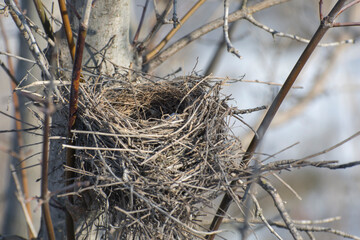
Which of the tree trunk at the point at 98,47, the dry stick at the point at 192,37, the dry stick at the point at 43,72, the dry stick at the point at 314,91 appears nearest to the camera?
the dry stick at the point at 43,72

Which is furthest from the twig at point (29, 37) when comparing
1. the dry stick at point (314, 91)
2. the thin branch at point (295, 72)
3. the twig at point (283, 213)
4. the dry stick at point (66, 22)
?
the dry stick at point (314, 91)

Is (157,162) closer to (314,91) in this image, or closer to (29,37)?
(29,37)

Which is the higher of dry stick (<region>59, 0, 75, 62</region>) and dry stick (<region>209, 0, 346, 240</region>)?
dry stick (<region>59, 0, 75, 62</region>)

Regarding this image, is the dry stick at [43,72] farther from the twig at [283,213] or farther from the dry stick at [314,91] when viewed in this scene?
the dry stick at [314,91]

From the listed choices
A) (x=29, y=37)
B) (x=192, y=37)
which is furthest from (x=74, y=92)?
(x=192, y=37)

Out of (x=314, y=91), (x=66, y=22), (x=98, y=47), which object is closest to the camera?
(x=66, y=22)

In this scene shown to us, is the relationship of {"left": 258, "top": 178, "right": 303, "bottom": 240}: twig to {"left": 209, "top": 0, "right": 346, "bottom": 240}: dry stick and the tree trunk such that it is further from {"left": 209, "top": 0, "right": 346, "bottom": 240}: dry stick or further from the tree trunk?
the tree trunk

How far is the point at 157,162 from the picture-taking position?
166cm

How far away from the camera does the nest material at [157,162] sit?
5.01 feet

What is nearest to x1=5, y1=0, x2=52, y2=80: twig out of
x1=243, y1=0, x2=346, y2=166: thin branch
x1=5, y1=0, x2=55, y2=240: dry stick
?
x1=5, y1=0, x2=55, y2=240: dry stick

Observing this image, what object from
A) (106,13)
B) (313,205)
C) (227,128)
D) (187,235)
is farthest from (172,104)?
(313,205)

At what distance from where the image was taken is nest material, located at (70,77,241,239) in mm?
1526

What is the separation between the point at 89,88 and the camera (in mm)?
1784

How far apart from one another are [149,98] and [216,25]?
59 centimetres
